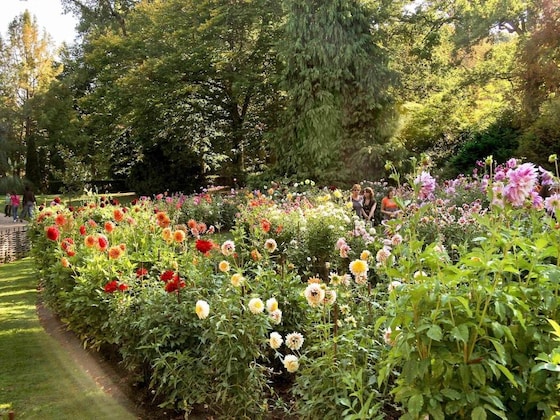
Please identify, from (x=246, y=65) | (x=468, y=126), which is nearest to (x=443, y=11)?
(x=468, y=126)

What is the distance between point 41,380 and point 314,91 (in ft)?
46.1

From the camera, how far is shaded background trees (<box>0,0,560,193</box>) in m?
Answer: 16.1

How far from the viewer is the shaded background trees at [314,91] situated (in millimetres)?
16078

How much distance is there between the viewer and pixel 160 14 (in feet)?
66.2

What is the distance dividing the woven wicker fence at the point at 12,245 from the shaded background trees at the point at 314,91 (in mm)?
6699

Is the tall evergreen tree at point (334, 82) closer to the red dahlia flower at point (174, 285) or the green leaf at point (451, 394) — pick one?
the red dahlia flower at point (174, 285)

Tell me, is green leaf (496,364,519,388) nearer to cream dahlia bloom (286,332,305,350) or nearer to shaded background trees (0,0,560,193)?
cream dahlia bloom (286,332,305,350)

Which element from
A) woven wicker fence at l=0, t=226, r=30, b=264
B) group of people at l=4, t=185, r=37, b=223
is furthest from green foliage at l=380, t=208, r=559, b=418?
group of people at l=4, t=185, r=37, b=223

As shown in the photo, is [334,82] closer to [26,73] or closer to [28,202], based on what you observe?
[28,202]

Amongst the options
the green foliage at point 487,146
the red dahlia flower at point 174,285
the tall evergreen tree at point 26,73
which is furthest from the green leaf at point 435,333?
the tall evergreen tree at point 26,73

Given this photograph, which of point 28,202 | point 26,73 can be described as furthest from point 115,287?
point 26,73

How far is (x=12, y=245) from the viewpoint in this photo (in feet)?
37.1

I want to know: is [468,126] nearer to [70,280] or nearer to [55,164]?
[70,280]

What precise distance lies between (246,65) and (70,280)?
15.8 meters
